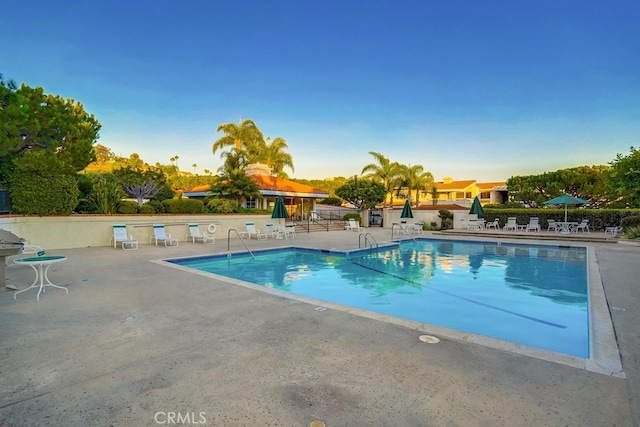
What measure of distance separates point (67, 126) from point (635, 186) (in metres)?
28.2

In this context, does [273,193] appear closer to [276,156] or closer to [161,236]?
[276,156]

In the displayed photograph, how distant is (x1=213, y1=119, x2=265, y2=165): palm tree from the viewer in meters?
31.9

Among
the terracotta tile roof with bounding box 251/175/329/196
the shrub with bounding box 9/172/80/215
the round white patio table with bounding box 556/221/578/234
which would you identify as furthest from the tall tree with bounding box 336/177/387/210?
the shrub with bounding box 9/172/80/215

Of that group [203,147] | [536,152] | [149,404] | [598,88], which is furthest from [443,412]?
[203,147]

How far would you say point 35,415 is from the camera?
8.18ft

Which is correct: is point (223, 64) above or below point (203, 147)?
above

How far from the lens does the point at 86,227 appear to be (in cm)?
1359

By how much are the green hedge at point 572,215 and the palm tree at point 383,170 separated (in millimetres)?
8419

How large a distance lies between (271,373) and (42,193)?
1338 centimetres

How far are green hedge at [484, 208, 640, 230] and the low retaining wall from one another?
20.8 m

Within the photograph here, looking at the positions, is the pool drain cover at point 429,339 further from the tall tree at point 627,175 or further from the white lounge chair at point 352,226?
the tall tree at point 627,175

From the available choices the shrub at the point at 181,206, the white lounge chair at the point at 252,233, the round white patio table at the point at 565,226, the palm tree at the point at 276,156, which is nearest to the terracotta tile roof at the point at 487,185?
the round white patio table at the point at 565,226

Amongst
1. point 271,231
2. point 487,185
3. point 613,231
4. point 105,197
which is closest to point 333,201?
point 271,231

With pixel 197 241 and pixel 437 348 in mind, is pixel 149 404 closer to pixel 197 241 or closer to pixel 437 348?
pixel 437 348
